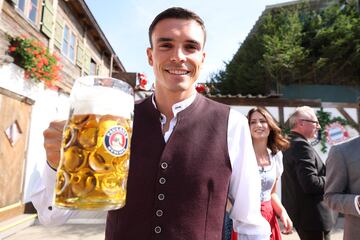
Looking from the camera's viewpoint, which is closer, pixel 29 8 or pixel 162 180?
pixel 162 180

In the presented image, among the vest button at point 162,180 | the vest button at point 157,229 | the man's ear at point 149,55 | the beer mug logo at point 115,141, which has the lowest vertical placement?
the vest button at point 157,229

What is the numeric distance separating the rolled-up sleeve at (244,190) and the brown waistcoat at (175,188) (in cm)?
6

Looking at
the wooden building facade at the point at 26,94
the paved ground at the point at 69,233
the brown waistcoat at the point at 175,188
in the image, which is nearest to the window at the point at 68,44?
the wooden building facade at the point at 26,94

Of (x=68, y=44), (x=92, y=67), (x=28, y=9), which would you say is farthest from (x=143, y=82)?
(x=92, y=67)

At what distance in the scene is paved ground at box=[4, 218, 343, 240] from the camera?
15.3 ft

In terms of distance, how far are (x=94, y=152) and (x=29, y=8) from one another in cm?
636

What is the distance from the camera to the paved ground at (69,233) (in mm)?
4656

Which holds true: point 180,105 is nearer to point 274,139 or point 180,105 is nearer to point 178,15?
point 178,15

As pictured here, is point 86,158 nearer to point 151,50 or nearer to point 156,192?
point 156,192

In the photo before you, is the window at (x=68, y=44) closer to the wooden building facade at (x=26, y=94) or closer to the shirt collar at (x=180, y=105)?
the wooden building facade at (x=26, y=94)

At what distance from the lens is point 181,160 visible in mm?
1116

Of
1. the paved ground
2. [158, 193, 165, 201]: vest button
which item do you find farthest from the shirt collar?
the paved ground

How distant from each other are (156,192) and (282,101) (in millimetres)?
6471

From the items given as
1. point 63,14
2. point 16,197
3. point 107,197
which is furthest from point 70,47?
point 107,197
